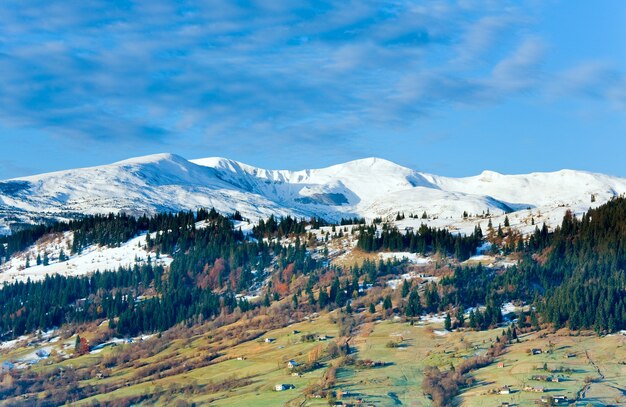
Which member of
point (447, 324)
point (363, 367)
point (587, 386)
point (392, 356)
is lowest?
point (363, 367)

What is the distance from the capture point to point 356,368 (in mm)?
153125

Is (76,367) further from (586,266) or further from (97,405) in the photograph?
(586,266)

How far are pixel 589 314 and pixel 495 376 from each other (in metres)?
34.6

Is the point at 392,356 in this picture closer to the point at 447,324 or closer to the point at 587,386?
the point at 447,324

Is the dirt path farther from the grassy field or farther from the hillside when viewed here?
the hillside

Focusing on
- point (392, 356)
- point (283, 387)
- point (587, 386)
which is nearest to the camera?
point (587, 386)

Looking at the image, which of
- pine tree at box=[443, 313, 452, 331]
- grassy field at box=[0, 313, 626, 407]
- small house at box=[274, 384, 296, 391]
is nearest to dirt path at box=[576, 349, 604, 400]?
grassy field at box=[0, 313, 626, 407]

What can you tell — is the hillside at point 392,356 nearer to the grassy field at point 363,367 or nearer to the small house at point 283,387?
the small house at point 283,387

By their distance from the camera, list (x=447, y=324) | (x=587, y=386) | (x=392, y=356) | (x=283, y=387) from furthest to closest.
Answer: (x=447, y=324)
(x=392, y=356)
(x=283, y=387)
(x=587, y=386)

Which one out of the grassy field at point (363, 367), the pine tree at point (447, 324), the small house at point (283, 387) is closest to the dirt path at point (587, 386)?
the grassy field at point (363, 367)

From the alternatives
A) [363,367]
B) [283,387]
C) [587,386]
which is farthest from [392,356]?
[587,386]

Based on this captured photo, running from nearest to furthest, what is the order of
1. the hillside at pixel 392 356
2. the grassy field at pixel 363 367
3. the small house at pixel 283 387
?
the grassy field at pixel 363 367
the hillside at pixel 392 356
the small house at pixel 283 387

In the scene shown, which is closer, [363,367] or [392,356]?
[363,367]

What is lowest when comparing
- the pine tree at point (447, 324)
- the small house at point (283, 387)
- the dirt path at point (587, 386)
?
the small house at point (283, 387)
